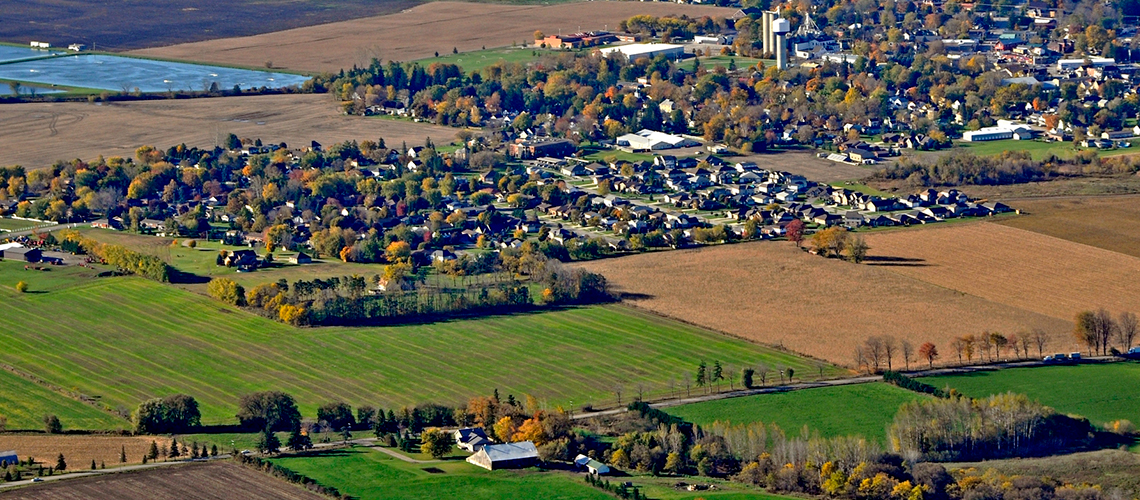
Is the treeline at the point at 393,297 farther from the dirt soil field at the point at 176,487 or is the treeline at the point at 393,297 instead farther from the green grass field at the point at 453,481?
the dirt soil field at the point at 176,487

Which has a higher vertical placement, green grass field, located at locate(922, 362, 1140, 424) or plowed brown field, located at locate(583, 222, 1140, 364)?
plowed brown field, located at locate(583, 222, 1140, 364)

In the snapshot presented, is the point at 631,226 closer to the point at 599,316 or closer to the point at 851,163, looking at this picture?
the point at 599,316

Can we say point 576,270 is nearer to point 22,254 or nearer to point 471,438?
point 471,438

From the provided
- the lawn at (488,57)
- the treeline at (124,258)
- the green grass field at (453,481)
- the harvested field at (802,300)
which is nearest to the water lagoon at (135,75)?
the lawn at (488,57)

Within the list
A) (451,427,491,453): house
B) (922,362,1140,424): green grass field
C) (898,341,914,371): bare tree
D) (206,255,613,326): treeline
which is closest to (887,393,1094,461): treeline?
(922,362,1140,424): green grass field

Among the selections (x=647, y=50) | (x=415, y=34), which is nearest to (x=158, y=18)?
(x=415, y=34)

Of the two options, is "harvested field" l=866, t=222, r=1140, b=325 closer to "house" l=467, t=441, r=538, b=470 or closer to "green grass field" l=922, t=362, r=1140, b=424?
"green grass field" l=922, t=362, r=1140, b=424
